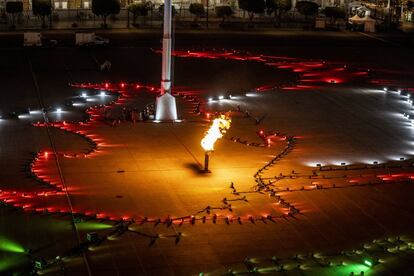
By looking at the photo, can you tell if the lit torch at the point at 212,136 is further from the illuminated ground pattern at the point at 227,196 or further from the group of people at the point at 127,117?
the group of people at the point at 127,117

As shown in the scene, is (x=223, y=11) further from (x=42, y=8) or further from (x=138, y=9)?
(x=42, y=8)

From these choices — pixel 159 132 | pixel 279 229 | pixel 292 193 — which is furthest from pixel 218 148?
pixel 279 229

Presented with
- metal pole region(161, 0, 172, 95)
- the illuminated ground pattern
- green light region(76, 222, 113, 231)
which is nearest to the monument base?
metal pole region(161, 0, 172, 95)

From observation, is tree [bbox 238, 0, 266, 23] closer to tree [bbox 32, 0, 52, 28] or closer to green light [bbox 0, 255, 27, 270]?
tree [bbox 32, 0, 52, 28]

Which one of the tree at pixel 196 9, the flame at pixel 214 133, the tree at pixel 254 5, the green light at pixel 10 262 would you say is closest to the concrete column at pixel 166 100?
the flame at pixel 214 133

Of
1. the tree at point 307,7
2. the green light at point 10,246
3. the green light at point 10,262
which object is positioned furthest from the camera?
the tree at point 307,7
